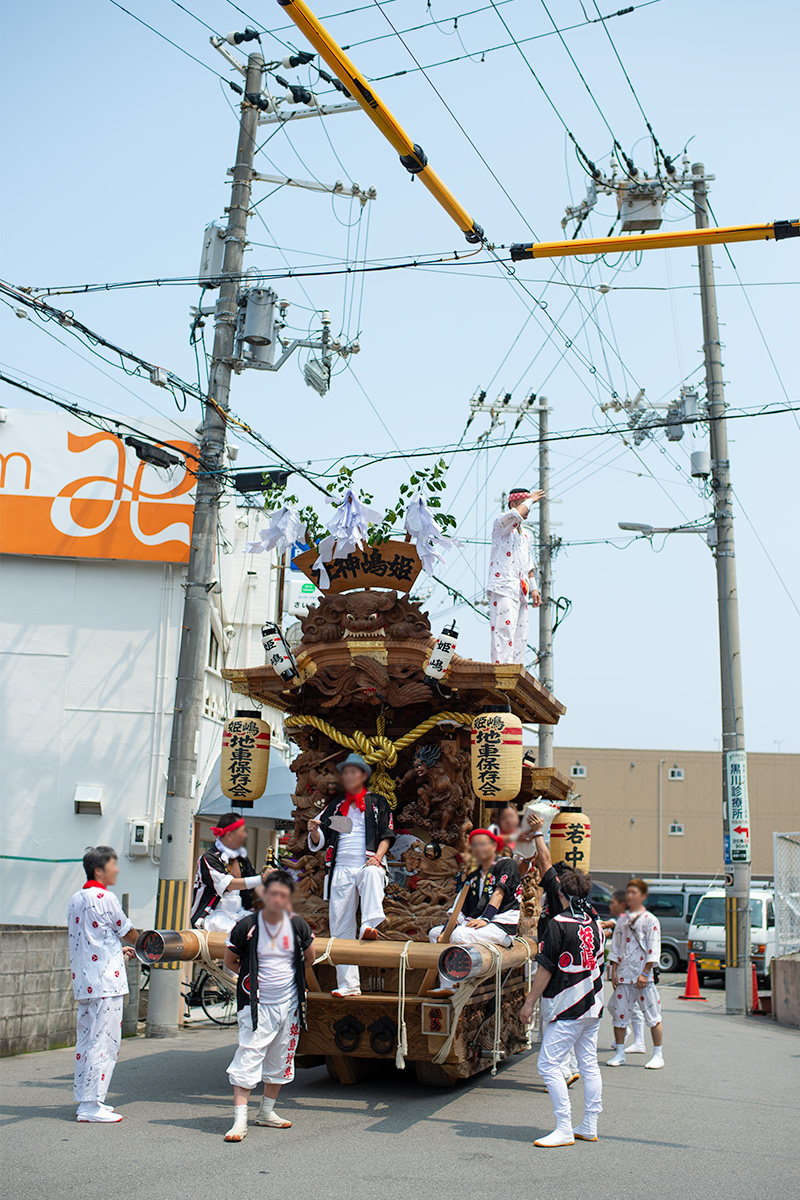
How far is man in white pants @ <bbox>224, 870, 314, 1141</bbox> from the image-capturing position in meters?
6.72

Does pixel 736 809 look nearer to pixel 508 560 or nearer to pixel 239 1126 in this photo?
pixel 508 560

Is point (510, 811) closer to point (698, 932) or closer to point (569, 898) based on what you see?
point (569, 898)

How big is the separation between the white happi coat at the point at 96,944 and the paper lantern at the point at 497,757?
2.96 metres

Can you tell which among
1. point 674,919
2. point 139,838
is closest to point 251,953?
point 139,838

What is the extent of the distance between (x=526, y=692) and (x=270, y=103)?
8739 millimetres

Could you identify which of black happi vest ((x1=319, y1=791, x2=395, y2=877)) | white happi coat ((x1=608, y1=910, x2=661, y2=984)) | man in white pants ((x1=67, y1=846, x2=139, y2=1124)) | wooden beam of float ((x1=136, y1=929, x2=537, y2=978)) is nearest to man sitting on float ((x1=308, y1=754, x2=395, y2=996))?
black happi vest ((x1=319, y1=791, x2=395, y2=877))

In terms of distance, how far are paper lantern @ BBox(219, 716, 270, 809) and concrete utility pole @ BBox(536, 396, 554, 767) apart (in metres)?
13.8

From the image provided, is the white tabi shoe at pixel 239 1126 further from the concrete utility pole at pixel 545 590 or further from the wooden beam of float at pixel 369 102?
the concrete utility pole at pixel 545 590

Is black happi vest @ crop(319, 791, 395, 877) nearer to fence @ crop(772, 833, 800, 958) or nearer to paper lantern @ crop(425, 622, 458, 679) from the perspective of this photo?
paper lantern @ crop(425, 622, 458, 679)

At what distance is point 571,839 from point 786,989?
5943mm

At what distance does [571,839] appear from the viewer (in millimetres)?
10852

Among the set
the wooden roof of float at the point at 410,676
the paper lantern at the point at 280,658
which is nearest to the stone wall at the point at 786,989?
the wooden roof of float at the point at 410,676

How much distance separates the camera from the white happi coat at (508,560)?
419 inches

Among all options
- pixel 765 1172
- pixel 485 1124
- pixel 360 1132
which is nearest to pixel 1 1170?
pixel 360 1132
